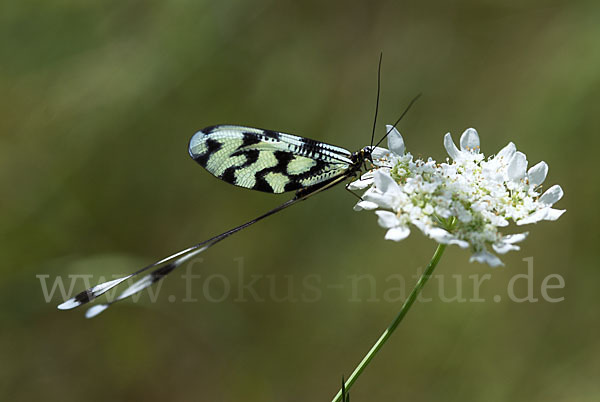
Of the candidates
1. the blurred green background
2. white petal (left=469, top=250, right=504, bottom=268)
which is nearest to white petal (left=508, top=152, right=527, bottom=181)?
white petal (left=469, top=250, right=504, bottom=268)

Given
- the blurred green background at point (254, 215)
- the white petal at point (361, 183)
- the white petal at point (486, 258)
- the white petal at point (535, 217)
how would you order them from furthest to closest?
the blurred green background at point (254, 215), the white petal at point (361, 183), the white petal at point (535, 217), the white petal at point (486, 258)

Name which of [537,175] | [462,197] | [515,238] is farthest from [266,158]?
[537,175]

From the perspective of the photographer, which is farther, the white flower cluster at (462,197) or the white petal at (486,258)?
the white flower cluster at (462,197)

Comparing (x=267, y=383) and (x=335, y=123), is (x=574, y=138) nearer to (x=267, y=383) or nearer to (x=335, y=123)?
(x=335, y=123)

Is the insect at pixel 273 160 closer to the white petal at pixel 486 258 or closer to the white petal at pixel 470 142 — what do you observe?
the white petal at pixel 470 142

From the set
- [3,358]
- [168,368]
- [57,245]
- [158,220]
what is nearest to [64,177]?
[57,245]

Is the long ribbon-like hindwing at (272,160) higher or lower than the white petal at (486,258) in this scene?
higher

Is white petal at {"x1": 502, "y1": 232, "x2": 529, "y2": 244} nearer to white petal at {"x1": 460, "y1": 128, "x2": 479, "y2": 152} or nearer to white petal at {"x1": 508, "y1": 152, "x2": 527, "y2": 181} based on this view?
white petal at {"x1": 508, "y1": 152, "x2": 527, "y2": 181}

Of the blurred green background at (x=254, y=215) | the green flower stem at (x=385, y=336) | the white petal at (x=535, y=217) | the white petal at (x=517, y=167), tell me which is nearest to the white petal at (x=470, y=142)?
the white petal at (x=517, y=167)
